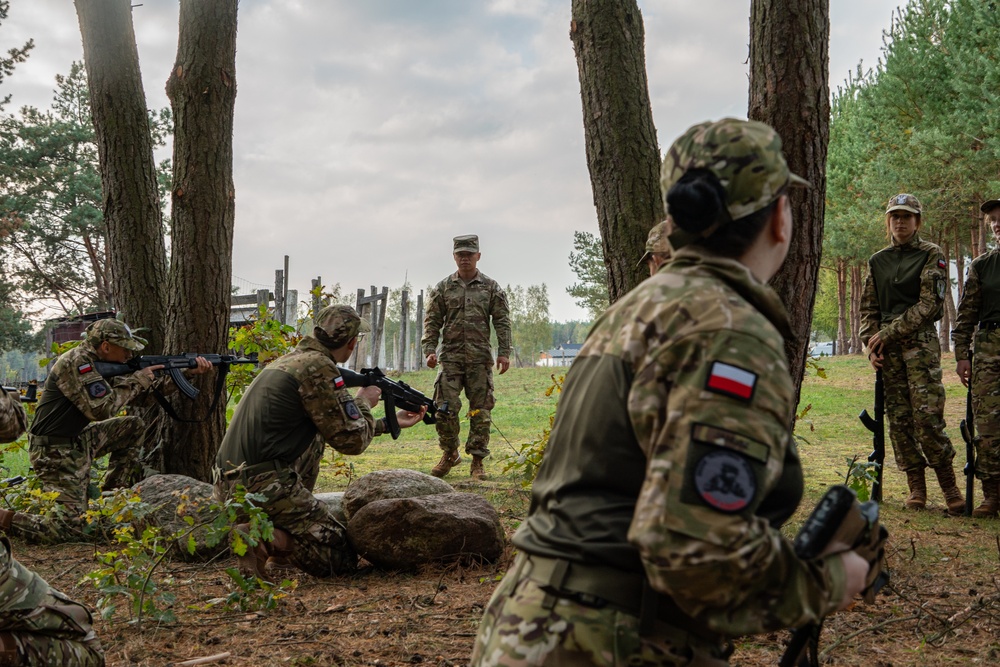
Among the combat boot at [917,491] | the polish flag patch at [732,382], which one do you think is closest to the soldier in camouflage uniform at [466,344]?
the combat boot at [917,491]

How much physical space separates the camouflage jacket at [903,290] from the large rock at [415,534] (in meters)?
3.77

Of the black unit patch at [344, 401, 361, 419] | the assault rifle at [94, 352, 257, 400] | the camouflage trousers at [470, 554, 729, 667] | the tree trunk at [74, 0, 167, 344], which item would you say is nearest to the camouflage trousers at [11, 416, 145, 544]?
the assault rifle at [94, 352, 257, 400]

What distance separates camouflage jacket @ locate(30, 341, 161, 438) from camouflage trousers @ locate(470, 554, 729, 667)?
5.59 metres

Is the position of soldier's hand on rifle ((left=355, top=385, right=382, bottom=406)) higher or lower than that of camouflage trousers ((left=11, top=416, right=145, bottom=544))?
higher

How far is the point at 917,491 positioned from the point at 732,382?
6278 millimetres

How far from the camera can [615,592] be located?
1.63 metres

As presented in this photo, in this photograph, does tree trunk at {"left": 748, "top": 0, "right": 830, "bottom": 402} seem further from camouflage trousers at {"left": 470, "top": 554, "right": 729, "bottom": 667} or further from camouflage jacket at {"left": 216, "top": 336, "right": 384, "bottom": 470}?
camouflage trousers at {"left": 470, "top": 554, "right": 729, "bottom": 667}

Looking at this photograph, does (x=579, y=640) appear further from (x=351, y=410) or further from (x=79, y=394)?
(x=79, y=394)

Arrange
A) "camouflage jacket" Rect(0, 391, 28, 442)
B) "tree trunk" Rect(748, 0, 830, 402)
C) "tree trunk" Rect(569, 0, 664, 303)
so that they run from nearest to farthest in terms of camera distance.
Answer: "camouflage jacket" Rect(0, 391, 28, 442) < "tree trunk" Rect(748, 0, 830, 402) < "tree trunk" Rect(569, 0, 664, 303)

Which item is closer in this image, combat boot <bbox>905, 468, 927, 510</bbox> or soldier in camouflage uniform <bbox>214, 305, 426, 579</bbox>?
soldier in camouflage uniform <bbox>214, 305, 426, 579</bbox>

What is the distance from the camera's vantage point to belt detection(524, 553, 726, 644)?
5.29 ft

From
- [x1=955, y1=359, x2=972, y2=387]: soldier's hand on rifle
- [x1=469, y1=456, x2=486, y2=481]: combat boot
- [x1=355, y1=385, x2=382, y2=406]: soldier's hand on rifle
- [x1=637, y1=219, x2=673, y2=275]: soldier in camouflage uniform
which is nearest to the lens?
[x1=637, y1=219, x2=673, y2=275]: soldier in camouflage uniform

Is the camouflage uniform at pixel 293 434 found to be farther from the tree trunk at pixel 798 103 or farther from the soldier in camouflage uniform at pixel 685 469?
the soldier in camouflage uniform at pixel 685 469

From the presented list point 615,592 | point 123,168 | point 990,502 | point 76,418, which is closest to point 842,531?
point 615,592
